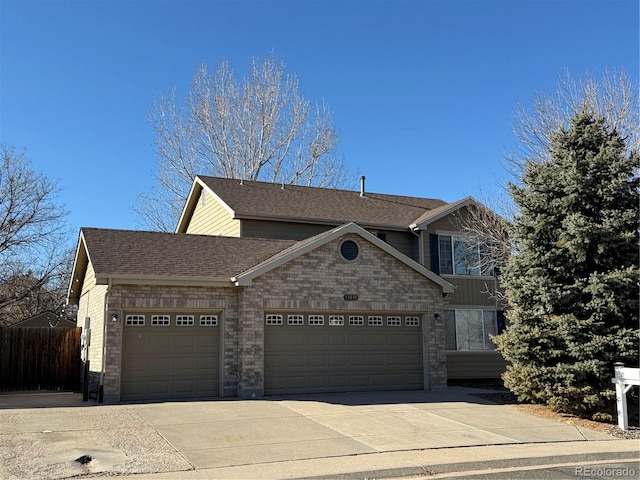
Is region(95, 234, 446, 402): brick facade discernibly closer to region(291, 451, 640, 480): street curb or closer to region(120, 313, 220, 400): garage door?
region(120, 313, 220, 400): garage door

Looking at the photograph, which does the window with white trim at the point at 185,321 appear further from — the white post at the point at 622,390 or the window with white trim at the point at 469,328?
the white post at the point at 622,390

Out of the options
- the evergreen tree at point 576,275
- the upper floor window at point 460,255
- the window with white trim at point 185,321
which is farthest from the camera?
the upper floor window at point 460,255

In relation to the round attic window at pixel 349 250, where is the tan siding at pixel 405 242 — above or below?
above

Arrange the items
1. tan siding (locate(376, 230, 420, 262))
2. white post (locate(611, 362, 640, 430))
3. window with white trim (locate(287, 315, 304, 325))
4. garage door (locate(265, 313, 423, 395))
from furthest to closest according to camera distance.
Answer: tan siding (locate(376, 230, 420, 262)) < window with white trim (locate(287, 315, 304, 325)) < garage door (locate(265, 313, 423, 395)) < white post (locate(611, 362, 640, 430))

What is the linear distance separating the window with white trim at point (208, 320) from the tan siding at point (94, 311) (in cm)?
255

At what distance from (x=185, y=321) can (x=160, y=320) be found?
2.16 feet

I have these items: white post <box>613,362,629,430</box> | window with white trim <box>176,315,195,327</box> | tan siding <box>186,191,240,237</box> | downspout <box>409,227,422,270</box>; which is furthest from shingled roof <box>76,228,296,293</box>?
white post <box>613,362,629,430</box>

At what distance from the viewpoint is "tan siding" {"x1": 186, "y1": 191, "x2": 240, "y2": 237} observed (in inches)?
834

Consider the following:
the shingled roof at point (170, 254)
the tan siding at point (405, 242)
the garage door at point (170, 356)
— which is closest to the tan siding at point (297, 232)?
the tan siding at point (405, 242)

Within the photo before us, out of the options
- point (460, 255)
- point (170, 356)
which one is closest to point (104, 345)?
point (170, 356)

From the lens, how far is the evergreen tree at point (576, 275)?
13.7m

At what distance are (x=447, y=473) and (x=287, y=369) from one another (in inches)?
324

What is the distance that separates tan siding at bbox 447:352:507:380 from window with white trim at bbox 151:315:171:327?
10.1 metres

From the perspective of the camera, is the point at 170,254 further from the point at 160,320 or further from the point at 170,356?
the point at 170,356
